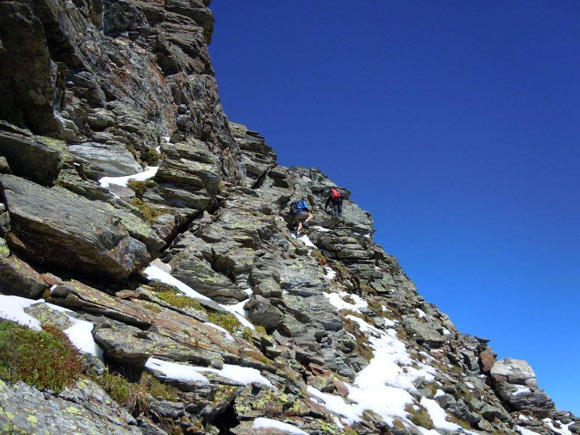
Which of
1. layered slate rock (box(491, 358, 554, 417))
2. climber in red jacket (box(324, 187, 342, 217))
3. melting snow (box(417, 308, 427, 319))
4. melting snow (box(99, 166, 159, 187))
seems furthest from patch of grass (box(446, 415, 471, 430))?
climber in red jacket (box(324, 187, 342, 217))

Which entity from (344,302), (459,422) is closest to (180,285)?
(344,302)

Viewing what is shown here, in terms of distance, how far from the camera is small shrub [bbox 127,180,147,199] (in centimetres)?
2119

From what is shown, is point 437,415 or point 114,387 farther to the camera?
point 437,415

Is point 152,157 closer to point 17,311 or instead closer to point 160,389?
point 17,311

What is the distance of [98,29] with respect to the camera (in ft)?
107

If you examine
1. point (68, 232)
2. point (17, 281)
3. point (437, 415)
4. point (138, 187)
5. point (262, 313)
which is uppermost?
point (138, 187)

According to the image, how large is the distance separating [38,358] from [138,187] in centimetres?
1504

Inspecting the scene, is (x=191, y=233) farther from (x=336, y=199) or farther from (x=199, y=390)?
(x=336, y=199)

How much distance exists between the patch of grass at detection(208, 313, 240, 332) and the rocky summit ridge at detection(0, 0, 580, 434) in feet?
0.22

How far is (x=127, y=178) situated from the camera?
21.8 metres

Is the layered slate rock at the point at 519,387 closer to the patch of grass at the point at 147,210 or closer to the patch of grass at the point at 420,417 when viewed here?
the patch of grass at the point at 420,417

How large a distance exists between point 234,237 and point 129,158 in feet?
25.7

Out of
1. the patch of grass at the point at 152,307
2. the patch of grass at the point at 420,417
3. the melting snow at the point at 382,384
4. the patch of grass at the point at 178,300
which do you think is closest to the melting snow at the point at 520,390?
the melting snow at the point at 382,384

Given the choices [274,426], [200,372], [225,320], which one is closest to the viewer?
[200,372]
